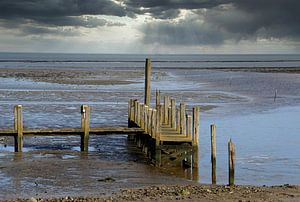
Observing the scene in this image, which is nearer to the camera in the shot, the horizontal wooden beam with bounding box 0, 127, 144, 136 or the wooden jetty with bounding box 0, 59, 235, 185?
the wooden jetty with bounding box 0, 59, 235, 185

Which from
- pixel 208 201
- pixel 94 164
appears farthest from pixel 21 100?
pixel 208 201

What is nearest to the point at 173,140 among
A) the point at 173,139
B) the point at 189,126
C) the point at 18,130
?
the point at 173,139

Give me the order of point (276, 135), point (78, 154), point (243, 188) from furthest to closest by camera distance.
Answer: point (276, 135) < point (78, 154) < point (243, 188)

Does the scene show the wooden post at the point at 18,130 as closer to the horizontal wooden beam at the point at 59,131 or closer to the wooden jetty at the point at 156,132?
the wooden jetty at the point at 156,132

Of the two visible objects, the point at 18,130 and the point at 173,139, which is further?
the point at 18,130

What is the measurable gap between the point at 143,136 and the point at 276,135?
281 inches

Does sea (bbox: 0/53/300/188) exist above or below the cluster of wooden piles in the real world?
below

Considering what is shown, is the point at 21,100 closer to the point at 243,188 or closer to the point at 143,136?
the point at 143,136

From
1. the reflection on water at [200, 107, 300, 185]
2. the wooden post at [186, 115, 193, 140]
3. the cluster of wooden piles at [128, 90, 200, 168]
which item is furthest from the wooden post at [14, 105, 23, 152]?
the reflection on water at [200, 107, 300, 185]

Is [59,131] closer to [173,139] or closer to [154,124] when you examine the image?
[154,124]

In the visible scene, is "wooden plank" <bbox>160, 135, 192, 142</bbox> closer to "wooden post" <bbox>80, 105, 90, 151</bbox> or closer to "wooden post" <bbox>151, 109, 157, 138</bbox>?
"wooden post" <bbox>151, 109, 157, 138</bbox>

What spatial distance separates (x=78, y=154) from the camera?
64.5 feet

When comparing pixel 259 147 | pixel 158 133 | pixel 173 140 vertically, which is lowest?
pixel 259 147

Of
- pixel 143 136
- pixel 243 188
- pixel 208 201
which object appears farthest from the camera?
pixel 143 136
